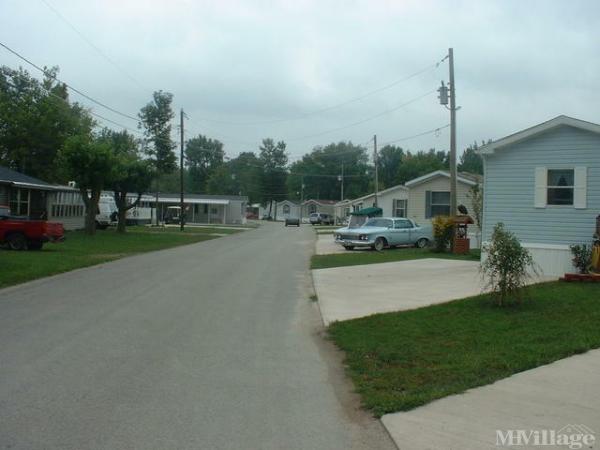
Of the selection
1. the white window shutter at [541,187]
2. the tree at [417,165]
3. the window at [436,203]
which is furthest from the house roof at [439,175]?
the tree at [417,165]

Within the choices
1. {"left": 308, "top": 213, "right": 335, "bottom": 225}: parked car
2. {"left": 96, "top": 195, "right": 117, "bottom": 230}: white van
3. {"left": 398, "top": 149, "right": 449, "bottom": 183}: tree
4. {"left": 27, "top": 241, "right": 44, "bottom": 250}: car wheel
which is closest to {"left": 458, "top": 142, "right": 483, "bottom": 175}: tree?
{"left": 398, "top": 149, "right": 449, "bottom": 183}: tree

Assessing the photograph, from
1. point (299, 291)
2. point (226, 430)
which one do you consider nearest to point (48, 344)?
point (226, 430)

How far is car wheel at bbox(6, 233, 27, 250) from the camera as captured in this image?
2419cm

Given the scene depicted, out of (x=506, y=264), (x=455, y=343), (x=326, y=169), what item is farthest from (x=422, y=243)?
(x=326, y=169)

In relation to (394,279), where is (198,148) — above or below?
above

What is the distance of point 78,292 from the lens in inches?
546

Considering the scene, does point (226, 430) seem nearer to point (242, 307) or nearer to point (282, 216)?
point (242, 307)

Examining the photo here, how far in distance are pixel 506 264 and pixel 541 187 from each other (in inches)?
321

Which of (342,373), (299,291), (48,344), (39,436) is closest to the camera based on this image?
(39,436)

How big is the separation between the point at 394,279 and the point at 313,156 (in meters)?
100

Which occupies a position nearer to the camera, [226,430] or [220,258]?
[226,430]

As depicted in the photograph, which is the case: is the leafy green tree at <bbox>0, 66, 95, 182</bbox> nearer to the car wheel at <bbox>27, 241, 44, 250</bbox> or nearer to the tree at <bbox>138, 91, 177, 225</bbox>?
the tree at <bbox>138, 91, 177, 225</bbox>

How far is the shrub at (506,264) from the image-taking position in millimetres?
10695

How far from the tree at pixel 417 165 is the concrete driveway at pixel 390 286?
2947 inches
